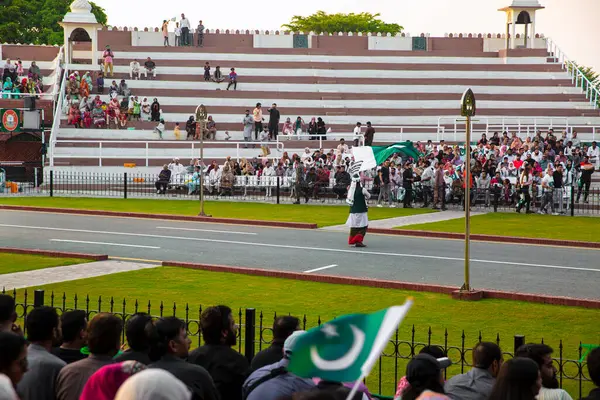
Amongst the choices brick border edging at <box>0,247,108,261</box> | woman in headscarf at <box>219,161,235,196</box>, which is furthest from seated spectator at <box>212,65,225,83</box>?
brick border edging at <box>0,247,108,261</box>

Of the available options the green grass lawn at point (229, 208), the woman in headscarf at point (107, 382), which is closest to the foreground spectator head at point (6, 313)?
the woman in headscarf at point (107, 382)

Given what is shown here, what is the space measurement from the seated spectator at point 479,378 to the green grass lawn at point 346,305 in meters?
3.65

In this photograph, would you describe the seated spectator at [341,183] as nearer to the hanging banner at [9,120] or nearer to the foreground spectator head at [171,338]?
the hanging banner at [9,120]

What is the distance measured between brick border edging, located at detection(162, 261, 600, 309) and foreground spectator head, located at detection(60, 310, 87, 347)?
A: 9454 mm

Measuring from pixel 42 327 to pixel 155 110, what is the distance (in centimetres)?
4055

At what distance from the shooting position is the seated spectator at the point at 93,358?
676 centimetres

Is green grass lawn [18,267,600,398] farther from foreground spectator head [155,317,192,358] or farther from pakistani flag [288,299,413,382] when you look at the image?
pakistani flag [288,299,413,382]

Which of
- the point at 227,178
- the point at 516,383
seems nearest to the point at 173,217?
the point at 227,178

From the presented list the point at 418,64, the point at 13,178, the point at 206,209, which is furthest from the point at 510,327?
the point at 418,64

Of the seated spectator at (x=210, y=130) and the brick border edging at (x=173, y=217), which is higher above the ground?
the seated spectator at (x=210, y=130)

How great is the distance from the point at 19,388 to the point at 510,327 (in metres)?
8.37

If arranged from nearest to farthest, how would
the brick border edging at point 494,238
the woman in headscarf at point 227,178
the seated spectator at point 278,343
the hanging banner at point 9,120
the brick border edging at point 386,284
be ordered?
1. the seated spectator at point 278,343
2. the brick border edging at point 386,284
3. the brick border edging at point 494,238
4. the woman in headscarf at point 227,178
5. the hanging banner at point 9,120

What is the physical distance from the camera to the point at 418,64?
187 ft

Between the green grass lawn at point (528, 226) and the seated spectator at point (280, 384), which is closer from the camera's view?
the seated spectator at point (280, 384)
